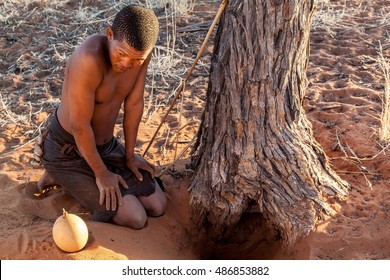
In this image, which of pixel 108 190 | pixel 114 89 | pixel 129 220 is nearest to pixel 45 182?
pixel 108 190

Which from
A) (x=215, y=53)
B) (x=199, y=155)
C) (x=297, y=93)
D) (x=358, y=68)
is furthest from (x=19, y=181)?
(x=358, y=68)

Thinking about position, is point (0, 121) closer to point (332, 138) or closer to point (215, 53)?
point (215, 53)

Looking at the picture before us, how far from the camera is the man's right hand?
291 centimetres

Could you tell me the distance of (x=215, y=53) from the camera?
9.45 feet

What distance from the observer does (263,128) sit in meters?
2.83

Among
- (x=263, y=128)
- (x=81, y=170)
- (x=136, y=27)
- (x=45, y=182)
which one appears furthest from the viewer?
(x=45, y=182)

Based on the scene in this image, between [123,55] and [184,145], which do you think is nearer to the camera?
[123,55]

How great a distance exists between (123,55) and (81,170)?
30.3 inches

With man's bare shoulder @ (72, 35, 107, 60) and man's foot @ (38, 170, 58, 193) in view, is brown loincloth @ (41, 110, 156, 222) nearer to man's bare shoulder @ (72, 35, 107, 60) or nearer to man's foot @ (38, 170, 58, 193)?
man's foot @ (38, 170, 58, 193)

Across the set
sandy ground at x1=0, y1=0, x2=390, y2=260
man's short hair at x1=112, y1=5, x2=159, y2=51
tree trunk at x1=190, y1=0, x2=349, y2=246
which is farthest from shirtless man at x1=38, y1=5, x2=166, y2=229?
tree trunk at x1=190, y1=0, x2=349, y2=246

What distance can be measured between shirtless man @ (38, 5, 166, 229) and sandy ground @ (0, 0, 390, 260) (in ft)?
0.42

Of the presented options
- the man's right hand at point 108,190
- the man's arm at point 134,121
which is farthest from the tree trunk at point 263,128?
the man's right hand at point 108,190

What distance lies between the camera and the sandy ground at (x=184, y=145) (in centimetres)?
277

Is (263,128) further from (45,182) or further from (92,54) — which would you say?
(45,182)
